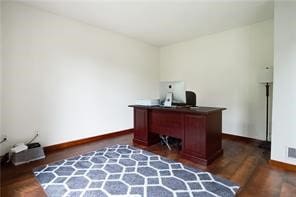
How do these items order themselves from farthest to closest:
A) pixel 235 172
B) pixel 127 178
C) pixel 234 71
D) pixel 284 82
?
1. pixel 234 71
2. pixel 284 82
3. pixel 235 172
4. pixel 127 178

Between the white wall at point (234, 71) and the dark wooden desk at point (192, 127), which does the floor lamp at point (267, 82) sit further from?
the dark wooden desk at point (192, 127)

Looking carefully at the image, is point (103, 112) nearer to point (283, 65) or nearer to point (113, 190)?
point (113, 190)

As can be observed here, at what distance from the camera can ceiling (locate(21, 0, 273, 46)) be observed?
9.25ft

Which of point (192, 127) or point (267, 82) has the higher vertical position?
point (267, 82)

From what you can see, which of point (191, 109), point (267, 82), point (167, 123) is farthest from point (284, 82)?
point (167, 123)

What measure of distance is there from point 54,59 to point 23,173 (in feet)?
6.66

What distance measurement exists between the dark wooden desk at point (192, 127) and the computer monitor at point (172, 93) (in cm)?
23

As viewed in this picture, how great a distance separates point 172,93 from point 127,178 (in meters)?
1.66

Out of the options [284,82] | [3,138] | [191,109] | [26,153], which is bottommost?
[26,153]

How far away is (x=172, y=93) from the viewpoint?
314 centimetres

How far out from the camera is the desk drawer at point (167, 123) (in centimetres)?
293

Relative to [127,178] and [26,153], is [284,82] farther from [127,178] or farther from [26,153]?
[26,153]

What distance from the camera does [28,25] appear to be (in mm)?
2941

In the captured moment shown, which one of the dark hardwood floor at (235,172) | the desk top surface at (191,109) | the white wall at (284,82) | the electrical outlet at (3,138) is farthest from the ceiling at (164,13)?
Result: the dark hardwood floor at (235,172)
